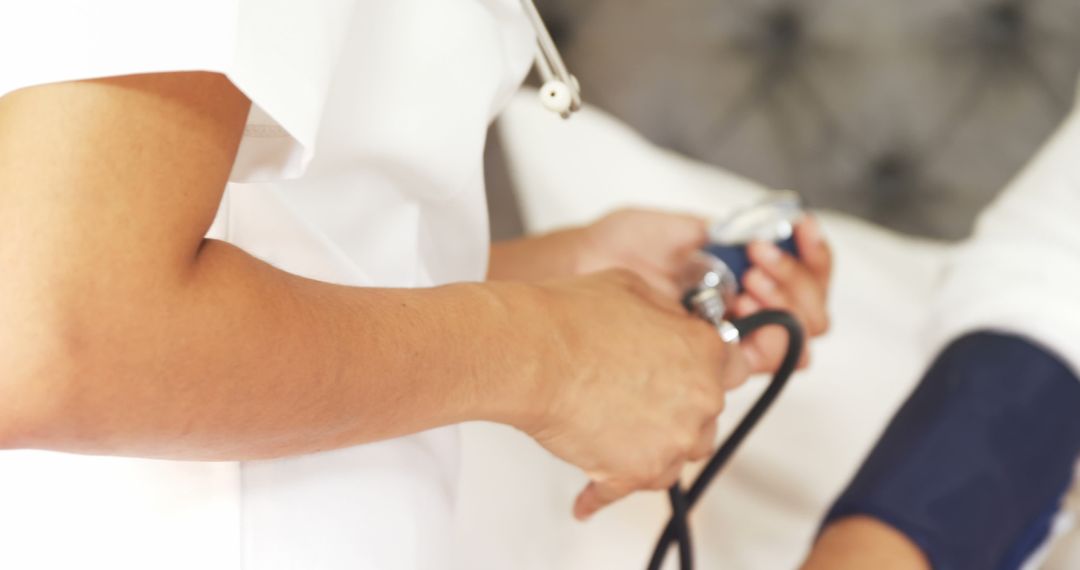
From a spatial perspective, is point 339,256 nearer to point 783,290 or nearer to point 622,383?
point 622,383

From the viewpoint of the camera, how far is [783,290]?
1.83 feet

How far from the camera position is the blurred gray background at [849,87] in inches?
26.8

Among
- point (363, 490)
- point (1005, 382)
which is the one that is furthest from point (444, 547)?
point (1005, 382)

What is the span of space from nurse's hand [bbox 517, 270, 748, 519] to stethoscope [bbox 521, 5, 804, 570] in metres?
0.03

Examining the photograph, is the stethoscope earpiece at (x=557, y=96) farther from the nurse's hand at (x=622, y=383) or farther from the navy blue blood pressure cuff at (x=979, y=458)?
the navy blue blood pressure cuff at (x=979, y=458)

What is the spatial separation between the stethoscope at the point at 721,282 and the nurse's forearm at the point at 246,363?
90 millimetres

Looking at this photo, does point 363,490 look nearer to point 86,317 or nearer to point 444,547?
point 444,547

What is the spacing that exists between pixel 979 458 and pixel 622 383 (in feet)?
0.80

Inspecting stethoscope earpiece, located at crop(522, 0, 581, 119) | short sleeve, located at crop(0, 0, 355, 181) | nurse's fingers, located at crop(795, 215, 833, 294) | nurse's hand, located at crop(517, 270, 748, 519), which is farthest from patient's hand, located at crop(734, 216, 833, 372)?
short sleeve, located at crop(0, 0, 355, 181)

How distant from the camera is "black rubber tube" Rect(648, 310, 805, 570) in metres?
0.47

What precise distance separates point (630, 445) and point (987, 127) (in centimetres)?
42

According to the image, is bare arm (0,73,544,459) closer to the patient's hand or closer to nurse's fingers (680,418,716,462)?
nurse's fingers (680,418,716,462)

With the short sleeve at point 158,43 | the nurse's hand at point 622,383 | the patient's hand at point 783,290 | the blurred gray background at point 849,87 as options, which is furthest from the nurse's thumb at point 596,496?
the blurred gray background at point 849,87

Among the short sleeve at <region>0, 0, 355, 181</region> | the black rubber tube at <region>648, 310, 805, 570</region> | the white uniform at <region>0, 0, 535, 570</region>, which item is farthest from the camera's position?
the black rubber tube at <region>648, 310, 805, 570</region>
